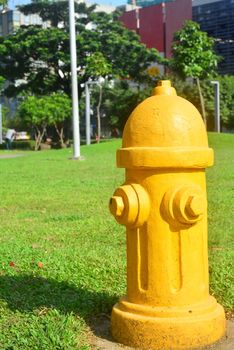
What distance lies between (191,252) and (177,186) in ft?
1.07

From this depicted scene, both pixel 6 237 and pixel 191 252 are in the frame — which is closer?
pixel 191 252

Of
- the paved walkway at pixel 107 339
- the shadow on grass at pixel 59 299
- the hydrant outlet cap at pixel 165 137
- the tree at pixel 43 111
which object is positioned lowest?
the paved walkway at pixel 107 339

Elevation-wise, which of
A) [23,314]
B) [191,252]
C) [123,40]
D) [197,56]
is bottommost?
[23,314]

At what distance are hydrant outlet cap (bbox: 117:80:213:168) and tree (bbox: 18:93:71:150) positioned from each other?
1428 inches

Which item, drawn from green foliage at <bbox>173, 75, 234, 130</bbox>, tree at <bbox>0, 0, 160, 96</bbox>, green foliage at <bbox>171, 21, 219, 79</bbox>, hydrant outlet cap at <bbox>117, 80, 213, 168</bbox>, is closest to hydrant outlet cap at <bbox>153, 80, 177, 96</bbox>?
hydrant outlet cap at <bbox>117, 80, 213, 168</bbox>

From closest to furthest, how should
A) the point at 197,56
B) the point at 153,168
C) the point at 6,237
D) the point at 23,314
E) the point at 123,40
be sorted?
the point at 153,168
the point at 23,314
the point at 6,237
the point at 197,56
the point at 123,40

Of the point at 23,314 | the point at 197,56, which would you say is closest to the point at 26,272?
the point at 23,314

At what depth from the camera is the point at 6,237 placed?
569 centimetres

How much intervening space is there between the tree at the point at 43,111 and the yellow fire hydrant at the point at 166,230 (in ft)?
119

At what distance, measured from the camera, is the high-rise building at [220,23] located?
52.0 m

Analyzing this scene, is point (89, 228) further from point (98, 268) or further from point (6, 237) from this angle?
point (98, 268)

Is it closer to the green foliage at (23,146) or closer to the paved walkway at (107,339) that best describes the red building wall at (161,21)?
the green foliage at (23,146)

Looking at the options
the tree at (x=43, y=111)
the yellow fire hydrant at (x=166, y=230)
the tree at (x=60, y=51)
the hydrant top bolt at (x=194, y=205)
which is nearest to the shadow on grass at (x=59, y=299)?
the yellow fire hydrant at (x=166, y=230)

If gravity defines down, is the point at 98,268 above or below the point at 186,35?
below
